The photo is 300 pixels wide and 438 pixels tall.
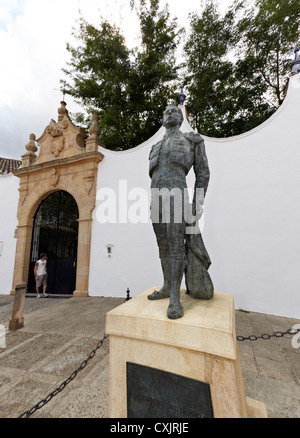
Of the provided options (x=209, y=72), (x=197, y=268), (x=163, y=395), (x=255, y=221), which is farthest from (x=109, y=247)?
(x=209, y=72)

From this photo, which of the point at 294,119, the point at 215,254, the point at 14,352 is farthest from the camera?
the point at 215,254

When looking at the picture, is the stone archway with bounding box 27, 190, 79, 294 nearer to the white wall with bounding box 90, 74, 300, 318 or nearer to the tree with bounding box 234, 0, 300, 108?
the white wall with bounding box 90, 74, 300, 318

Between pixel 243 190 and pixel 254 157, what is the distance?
3.01 ft

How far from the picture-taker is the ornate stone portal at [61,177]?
6715 millimetres

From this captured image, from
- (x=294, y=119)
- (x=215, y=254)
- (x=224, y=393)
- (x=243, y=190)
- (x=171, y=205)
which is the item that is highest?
(x=294, y=119)

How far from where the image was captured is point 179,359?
4.25 feet

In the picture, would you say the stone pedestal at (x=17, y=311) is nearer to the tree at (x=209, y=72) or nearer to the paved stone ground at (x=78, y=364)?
the paved stone ground at (x=78, y=364)

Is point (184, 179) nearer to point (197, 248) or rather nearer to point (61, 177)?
point (197, 248)

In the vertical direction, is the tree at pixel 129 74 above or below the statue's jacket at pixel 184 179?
above

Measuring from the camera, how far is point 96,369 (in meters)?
2.38

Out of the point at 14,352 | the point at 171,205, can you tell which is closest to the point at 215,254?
the point at 171,205

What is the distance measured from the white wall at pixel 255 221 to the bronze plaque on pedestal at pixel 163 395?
411cm

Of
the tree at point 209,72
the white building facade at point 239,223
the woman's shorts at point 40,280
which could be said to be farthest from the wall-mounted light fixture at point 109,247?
the tree at point 209,72
